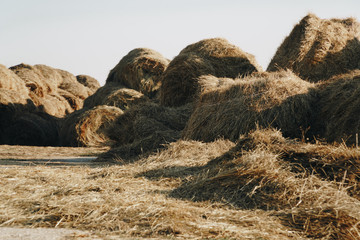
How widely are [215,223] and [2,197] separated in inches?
59.7

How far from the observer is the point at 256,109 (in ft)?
17.2

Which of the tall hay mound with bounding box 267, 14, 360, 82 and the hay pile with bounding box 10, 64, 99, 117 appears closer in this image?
the tall hay mound with bounding box 267, 14, 360, 82

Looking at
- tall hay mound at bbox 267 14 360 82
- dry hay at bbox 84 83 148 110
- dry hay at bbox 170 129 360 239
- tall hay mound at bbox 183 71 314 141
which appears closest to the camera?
dry hay at bbox 170 129 360 239

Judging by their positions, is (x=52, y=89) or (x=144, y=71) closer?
(x=144, y=71)

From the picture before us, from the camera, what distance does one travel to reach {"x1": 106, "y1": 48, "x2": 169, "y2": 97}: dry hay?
10141 millimetres

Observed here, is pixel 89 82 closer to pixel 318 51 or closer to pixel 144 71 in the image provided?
pixel 144 71

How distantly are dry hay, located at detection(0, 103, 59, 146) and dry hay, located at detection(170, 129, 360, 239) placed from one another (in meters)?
6.81

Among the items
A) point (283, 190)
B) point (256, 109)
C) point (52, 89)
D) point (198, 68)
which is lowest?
point (52, 89)

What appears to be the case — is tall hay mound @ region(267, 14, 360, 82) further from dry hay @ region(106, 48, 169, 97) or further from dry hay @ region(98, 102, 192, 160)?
dry hay @ region(106, 48, 169, 97)

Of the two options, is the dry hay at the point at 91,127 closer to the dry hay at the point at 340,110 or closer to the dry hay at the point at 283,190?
the dry hay at the point at 340,110

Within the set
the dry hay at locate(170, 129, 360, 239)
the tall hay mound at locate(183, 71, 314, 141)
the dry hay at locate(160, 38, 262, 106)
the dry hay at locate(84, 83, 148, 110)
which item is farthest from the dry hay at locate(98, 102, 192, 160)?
the dry hay at locate(170, 129, 360, 239)

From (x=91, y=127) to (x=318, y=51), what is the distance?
488 centimetres

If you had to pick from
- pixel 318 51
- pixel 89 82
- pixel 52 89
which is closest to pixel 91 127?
pixel 318 51

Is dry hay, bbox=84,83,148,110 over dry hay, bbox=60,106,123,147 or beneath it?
over
